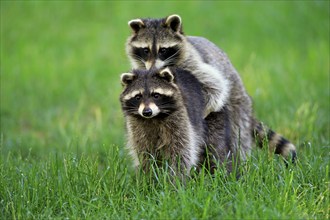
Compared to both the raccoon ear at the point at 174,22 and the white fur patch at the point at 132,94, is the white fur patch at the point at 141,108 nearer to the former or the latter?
the white fur patch at the point at 132,94

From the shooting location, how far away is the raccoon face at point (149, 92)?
17.9 ft

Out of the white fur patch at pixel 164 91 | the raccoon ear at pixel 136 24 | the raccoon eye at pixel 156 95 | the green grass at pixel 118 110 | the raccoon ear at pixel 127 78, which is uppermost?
the raccoon ear at pixel 136 24

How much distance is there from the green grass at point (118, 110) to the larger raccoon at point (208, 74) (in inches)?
11.1

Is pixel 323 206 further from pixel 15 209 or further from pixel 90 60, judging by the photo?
pixel 90 60

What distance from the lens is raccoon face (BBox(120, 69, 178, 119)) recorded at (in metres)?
5.46

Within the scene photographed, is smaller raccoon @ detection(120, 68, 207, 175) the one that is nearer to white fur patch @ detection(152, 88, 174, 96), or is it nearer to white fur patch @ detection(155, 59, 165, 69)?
white fur patch @ detection(152, 88, 174, 96)

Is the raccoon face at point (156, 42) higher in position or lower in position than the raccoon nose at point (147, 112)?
higher

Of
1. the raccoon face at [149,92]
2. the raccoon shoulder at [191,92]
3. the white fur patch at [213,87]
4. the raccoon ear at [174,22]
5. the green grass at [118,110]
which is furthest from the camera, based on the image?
the raccoon ear at [174,22]

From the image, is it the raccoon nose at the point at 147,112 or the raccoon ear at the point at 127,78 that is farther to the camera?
the raccoon ear at the point at 127,78

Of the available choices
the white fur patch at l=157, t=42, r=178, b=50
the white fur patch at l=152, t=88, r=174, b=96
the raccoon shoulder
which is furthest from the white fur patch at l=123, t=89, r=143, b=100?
the white fur patch at l=157, t=42, r=178, b=50

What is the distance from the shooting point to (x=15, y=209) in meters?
4.94

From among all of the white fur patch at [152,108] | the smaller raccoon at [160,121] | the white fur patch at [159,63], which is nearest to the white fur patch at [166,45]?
the white fur patch at [159,63]

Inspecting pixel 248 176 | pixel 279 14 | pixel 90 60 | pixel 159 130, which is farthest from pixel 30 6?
pixel 248 176

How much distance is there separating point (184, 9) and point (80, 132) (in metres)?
4.46
